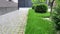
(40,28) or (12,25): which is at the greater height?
(40,28)

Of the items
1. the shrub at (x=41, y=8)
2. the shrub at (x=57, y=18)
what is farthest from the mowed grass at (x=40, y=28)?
the shrub at (x=41, y=8)

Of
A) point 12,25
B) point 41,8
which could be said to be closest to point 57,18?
point 12,25

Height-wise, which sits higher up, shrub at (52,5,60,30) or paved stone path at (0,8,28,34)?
shrub at (52,5,60,30)

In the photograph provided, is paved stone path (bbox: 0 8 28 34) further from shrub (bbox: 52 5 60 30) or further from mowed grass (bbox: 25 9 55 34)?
shrub (bbox: 52 5 60 30)

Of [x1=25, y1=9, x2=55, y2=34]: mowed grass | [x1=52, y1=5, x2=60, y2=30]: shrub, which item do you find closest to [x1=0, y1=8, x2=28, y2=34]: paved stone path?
[x1=25, y1=9, x2=55, y2=34]: mowed grass

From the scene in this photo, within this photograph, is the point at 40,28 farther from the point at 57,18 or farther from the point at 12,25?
the point at 12,25

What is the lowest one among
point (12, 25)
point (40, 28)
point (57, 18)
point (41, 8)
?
point (12, 25)

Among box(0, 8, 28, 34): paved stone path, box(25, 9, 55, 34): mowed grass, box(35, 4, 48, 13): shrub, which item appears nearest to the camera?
box(25, 9, 55, 34): mowed grass

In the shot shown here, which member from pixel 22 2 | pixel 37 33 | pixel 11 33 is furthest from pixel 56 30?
pixel 22 2

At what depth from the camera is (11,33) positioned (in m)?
8.04

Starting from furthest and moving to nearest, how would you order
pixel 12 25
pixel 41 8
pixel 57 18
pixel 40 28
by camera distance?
1. pixel 41 8
2. pixel 12 25
3. pixel 40 28
4. pixel 57 18

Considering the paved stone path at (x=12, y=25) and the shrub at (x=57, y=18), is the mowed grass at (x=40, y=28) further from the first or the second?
the paved stone path at (x=12, y=25)

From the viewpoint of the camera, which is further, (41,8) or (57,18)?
(41,8)

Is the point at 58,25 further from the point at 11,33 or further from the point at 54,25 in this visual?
the point at 11,33
